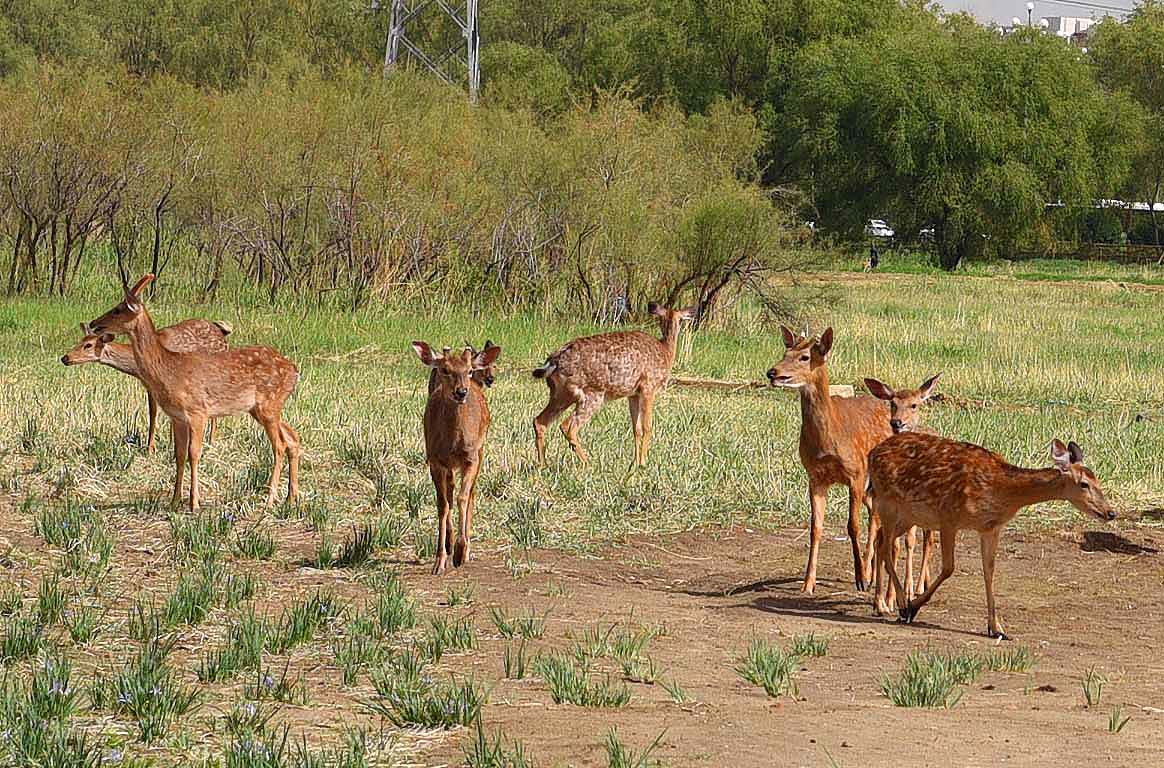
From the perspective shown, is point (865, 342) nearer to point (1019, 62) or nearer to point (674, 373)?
point (674, 373)

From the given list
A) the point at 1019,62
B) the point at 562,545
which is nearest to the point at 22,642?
the point at 562,545

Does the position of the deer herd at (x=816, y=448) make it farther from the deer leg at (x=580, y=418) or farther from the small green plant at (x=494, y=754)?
the small green plant at (x=494, y=754)

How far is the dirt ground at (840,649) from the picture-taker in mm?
6406

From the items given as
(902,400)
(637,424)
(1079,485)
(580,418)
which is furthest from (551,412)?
(1079,485)

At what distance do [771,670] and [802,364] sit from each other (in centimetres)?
334

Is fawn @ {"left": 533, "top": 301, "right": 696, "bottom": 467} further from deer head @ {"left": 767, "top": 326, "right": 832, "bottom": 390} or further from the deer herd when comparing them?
deer head @ {"left": 767, "top": 326, "right": 832, "bottom": 390}

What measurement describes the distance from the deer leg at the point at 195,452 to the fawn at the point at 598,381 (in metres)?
3.33

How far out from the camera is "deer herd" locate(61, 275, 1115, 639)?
8961 millimetres

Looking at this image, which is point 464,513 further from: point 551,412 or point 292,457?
point 551,412

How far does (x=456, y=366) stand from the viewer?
1012 centimetres

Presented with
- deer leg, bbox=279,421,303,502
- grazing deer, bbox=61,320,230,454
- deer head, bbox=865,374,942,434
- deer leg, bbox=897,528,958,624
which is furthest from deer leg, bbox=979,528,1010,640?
grazing deer, bbox=61,320,230,454

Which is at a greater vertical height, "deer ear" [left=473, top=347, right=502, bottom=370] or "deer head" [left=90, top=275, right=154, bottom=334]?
"deer head" [left=90, top=275, right=154, bottom=334]

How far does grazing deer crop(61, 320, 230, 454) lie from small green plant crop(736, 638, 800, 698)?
6.25 metres

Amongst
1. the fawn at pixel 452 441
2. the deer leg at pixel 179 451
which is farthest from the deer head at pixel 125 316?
the fawn at pixel 452 441
